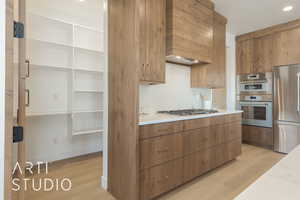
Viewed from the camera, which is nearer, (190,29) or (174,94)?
(190,29)

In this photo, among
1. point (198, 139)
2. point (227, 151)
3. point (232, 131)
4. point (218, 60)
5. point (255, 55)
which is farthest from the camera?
point (255, 55)

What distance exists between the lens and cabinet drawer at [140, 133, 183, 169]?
172cm

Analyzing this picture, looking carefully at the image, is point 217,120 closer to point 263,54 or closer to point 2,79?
point 263,54

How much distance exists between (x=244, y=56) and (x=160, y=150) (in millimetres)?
3623

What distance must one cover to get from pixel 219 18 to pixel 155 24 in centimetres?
188

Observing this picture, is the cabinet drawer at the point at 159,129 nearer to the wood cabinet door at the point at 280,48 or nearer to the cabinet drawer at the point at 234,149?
the cabinet drawer at the point at 234,149

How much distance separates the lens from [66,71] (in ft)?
9.73

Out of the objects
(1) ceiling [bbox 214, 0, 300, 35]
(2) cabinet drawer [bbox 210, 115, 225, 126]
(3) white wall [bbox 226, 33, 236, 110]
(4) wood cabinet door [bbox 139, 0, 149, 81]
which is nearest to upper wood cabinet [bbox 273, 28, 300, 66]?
(1) ceiling [bbox 214, 0, 300, 35]

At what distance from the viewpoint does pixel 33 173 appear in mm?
2521

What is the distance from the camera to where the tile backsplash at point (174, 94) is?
2584mm

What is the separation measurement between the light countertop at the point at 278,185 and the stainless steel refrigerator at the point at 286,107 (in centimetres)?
341

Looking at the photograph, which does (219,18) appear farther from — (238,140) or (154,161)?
(154,161)

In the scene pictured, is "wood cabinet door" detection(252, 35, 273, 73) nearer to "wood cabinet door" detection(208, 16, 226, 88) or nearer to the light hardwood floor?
"wood cabinet door" detection(208, 16, 226, 88)

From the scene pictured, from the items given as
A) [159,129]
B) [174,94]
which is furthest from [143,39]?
[174,94]
